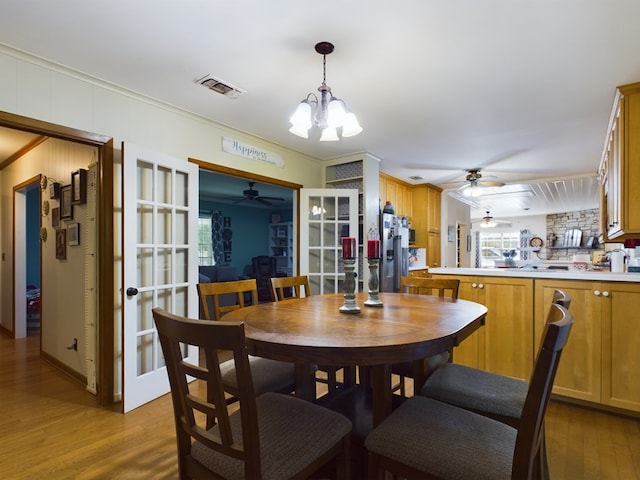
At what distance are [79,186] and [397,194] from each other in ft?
14.0

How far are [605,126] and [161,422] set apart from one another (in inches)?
177

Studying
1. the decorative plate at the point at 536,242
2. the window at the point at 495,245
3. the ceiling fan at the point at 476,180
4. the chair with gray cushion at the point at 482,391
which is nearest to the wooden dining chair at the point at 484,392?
the chair with gray cushion at the point at 482,391

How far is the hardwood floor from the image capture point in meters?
1.77

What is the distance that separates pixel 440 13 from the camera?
1722 millimetres

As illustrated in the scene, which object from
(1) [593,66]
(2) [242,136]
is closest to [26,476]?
(2) [242,136]

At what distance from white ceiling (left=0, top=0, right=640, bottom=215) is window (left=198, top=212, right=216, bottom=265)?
5171 millimetres

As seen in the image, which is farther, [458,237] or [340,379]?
[458,237]

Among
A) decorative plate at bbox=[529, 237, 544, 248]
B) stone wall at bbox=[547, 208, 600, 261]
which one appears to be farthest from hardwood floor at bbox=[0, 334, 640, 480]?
decorative plate at bbox=[529, 237, 544, 248]

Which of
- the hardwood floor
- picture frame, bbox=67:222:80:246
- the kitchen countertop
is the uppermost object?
picture frame, bbox=67:222:80:246

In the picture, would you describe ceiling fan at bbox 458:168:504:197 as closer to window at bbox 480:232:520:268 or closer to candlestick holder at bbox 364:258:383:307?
→ candlestick holder at bbox 364:258:383:307

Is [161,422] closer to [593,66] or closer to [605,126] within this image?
[593,66]

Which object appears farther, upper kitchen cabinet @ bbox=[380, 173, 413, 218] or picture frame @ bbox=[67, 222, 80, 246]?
upper kitchen cabinet @ bbox=[380, 173, 413, 218]

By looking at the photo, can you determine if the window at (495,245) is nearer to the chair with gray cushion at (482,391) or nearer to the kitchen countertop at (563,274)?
the kitchen countertop at (563,274)

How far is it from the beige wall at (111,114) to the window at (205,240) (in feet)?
14.4
